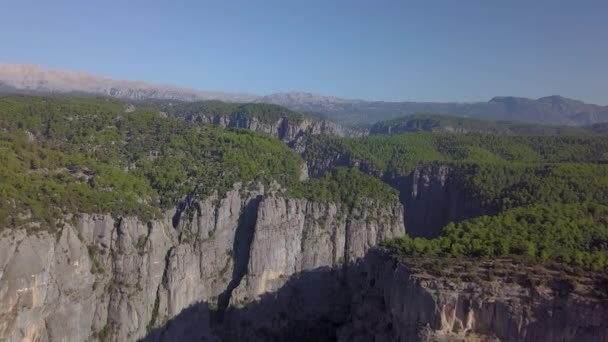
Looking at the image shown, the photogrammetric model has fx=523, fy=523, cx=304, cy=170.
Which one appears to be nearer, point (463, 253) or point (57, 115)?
point (463, 253)

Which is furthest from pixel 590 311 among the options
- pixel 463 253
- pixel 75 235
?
pixel 75 235

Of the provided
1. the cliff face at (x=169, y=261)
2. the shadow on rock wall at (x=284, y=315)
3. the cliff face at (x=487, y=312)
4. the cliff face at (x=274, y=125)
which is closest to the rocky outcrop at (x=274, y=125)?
the cliff face at (x=274, y=125)

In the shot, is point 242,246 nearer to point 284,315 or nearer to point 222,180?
point 222,180

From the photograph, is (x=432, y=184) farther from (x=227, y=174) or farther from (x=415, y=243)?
(x=415, y=243)

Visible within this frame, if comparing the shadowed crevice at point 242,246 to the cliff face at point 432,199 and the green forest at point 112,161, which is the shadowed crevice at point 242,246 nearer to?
the green forest at point 112,161

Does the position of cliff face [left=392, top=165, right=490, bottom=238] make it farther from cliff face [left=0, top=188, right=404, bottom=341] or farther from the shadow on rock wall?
the shadow on rock wall
